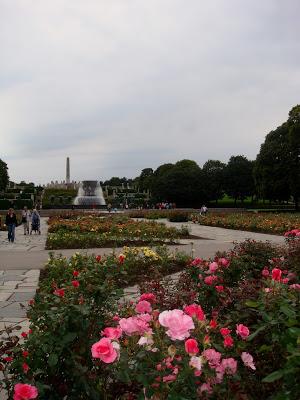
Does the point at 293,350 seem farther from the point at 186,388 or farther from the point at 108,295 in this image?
the point at 108,295

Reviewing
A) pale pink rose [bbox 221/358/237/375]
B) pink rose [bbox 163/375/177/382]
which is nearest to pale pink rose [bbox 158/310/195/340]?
pink rose [bbox 163/375/177/382]

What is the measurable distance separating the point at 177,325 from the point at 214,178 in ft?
223

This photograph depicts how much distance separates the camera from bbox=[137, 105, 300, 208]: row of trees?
4428cm

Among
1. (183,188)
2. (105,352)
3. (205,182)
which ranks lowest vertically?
(105,352)

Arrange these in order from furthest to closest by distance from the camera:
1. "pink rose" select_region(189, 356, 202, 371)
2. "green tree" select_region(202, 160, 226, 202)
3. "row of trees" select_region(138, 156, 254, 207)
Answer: "green tree" select_region(202, 160, 226, 202)
"row of trees" select_region(138, 156, 254, 207)
"pink rose" select_region(189, 356, 202, 371)

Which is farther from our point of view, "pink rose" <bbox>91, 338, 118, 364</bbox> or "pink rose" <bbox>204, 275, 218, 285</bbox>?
"pink rose" <bbox>204, 275, 218, 285</bbox>

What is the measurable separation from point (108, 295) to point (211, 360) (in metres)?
1.29

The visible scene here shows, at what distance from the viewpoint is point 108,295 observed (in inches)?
128

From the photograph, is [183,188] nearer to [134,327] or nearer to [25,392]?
[134,327]

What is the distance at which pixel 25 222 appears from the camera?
72.9 ft

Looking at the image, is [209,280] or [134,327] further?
[209,280]

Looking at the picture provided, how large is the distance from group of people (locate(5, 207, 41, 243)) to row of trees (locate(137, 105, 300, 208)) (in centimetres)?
2729

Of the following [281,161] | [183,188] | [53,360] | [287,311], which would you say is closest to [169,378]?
[287,311]

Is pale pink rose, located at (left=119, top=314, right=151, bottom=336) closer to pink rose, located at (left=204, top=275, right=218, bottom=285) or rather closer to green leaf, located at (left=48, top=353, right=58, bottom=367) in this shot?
green leaf, located at (left=48, top=353, right=58, bottom=367)
